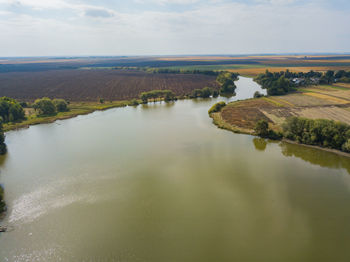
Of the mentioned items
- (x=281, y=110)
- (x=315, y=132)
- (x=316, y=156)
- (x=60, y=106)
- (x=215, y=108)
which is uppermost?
(x=60, y=106)

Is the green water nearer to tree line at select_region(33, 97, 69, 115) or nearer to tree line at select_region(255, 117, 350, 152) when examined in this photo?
tree line at select_region(255, 117, 350, 152)

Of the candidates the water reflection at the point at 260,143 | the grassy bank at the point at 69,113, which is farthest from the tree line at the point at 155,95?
the water reflection at the point at 260,143

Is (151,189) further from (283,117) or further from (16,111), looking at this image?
(16,111)

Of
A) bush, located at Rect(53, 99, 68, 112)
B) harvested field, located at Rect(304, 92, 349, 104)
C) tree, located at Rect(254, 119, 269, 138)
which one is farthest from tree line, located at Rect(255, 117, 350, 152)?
bush, located at Rect(53, 99, 68, 112)

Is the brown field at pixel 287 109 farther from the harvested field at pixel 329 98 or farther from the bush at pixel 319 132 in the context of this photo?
the bush at pixel 319 132

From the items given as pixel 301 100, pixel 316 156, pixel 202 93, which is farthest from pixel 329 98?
pixel 316 156

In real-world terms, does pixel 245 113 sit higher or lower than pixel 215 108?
lower

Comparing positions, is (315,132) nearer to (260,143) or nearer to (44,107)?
(260,143)
